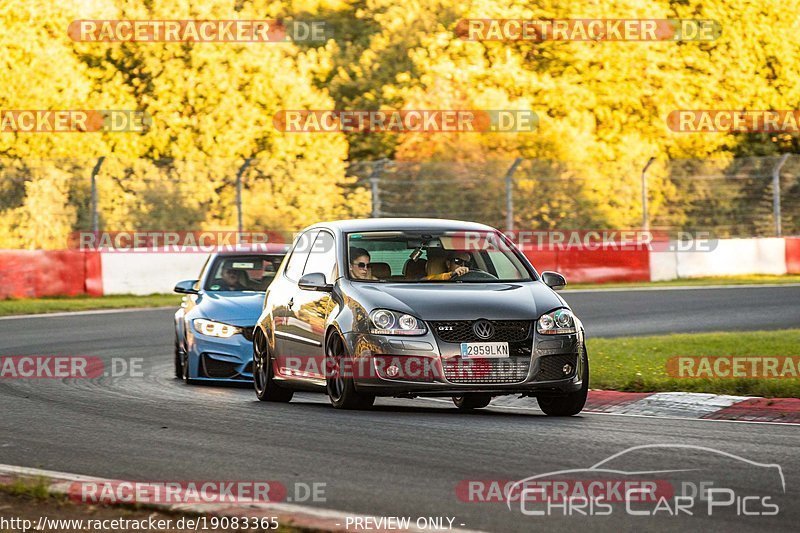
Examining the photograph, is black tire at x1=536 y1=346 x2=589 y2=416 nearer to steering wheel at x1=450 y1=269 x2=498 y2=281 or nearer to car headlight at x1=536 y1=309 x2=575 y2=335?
car headlight at x1=536 y1=309 x2=575 y2=335

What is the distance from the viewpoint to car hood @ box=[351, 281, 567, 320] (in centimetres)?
1091

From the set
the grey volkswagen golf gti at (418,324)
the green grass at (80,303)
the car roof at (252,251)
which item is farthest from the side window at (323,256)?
the green grass at (80,303)

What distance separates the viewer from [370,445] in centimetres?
930

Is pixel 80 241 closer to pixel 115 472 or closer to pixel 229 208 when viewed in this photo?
pixel 229 208

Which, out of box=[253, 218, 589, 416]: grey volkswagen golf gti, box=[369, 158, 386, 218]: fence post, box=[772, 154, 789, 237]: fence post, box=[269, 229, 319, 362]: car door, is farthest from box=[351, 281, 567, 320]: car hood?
box=[772, 154, 789, 237]: fence post

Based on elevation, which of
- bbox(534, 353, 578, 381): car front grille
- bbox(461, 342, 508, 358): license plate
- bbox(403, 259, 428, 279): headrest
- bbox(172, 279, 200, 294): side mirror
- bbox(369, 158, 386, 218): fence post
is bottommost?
bbox(534, 353, 578, 381): car front grille

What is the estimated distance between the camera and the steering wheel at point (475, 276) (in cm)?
1184

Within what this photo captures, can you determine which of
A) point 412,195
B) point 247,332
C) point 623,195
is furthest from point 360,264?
point 623,195

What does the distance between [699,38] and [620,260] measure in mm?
18863

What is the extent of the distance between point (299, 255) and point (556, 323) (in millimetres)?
2811

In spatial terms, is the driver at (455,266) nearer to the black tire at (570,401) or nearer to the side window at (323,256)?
the side window at (323,256)

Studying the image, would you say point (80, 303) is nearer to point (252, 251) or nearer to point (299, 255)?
point (252, 251)

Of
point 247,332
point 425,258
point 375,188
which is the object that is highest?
point 375,188

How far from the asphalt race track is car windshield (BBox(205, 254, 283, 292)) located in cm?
152
